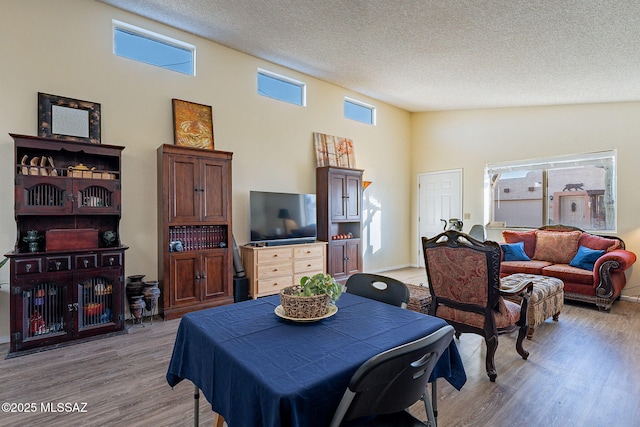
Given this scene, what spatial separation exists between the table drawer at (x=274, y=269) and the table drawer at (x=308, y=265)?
0.11 meters

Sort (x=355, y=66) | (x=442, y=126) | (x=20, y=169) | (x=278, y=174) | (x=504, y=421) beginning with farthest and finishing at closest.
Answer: (x=442, y=126), (x=278, y=174), (x=355, y=66), (x=20, y=169), (x=504, y=421)

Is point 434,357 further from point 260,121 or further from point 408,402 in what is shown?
point 260,121

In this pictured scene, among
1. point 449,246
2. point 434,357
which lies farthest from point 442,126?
point 434,357

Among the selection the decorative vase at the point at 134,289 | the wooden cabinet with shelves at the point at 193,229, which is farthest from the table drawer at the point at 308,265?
the decorative vase at the point at 134,289

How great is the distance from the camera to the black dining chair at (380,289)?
195cm

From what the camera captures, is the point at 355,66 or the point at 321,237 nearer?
the point at 355,66

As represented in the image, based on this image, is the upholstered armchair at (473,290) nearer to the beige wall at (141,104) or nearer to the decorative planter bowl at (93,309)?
the beige wall at (141,104)

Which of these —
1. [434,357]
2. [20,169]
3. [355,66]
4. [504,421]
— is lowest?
[504,421]

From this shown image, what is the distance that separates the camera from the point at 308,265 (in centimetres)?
502

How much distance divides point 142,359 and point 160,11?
3.75 m

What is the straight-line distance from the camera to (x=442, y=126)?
6.89m

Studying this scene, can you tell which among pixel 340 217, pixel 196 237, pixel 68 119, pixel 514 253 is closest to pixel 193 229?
pixel 196 237

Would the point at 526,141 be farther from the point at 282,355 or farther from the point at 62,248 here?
the point at 62,248

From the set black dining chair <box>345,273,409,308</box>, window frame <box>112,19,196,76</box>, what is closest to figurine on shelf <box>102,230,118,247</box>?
window frame <box>112,19,196,76</box>
